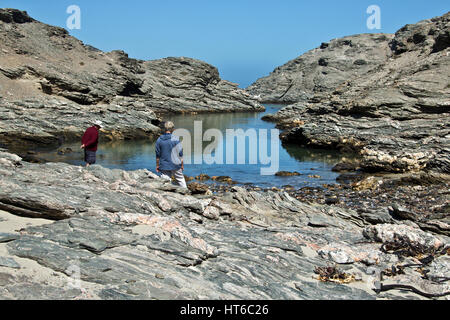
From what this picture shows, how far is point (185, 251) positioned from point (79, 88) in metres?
55.7

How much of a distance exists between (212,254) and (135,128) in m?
45.5

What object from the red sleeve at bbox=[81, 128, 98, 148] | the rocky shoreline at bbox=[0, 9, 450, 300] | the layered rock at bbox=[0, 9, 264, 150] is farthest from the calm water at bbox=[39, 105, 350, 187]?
the red sleeve at bbox=[81, 128, 98, 148]

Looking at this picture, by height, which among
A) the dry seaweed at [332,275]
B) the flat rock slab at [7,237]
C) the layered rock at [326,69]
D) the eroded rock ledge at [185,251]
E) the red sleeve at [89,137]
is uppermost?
the layered rock at [326,69]

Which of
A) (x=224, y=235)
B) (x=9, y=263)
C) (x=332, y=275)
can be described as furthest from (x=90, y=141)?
(x=332, y=275)

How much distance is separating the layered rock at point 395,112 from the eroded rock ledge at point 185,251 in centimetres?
2046

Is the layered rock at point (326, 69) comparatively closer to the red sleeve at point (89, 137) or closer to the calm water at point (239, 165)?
the calm water at point (239, 165)

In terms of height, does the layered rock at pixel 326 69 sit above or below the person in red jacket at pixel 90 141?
above

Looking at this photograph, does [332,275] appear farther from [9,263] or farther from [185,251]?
[9,263]

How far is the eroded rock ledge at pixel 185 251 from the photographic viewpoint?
693 centimetres

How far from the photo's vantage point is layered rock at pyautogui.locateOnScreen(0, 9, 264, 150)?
154 ft

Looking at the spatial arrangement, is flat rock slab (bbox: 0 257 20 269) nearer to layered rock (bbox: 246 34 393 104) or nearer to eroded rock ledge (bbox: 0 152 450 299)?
eroded rock ledge (bbox: 0 152 450 299)

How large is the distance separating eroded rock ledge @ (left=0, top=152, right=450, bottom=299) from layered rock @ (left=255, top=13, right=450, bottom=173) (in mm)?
20458

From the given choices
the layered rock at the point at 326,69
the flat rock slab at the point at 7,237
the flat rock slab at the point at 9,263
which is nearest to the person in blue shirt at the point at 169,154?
the flat rock slab at the point at 7,237

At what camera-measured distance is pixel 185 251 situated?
853 cm
